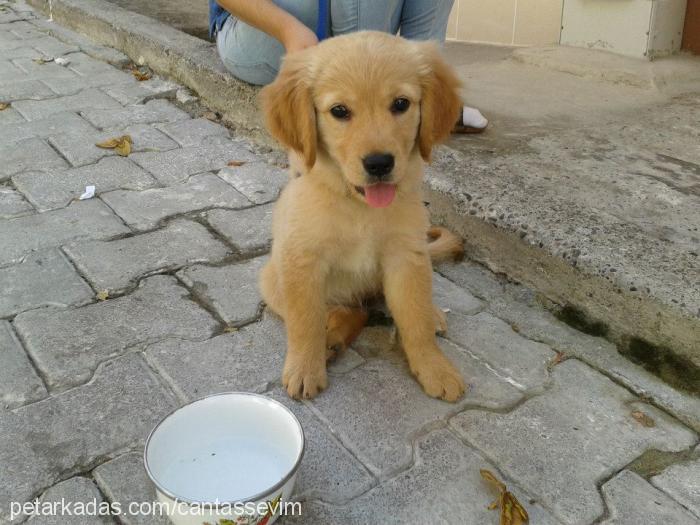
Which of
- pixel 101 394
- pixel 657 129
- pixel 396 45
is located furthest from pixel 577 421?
pixel 657 129

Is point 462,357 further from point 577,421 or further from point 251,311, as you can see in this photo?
point 251,311

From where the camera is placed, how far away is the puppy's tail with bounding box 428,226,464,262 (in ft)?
8.09

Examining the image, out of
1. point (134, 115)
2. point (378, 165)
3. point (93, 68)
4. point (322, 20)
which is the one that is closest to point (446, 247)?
point (378, 165)

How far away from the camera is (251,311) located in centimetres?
219

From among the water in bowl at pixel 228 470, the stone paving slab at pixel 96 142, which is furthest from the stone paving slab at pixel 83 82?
the water in bowl at pixel 228 470

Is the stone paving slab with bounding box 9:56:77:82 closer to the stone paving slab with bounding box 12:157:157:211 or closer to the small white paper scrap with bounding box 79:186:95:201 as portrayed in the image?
the stone paving slab with bounding box 12:157:157:211

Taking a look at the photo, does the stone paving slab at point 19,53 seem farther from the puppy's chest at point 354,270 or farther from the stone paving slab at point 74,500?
the stone paving slab at point 74,500

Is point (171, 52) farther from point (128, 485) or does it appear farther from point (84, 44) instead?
point (128, 485)

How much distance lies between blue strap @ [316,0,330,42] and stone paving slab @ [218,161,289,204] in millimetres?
641

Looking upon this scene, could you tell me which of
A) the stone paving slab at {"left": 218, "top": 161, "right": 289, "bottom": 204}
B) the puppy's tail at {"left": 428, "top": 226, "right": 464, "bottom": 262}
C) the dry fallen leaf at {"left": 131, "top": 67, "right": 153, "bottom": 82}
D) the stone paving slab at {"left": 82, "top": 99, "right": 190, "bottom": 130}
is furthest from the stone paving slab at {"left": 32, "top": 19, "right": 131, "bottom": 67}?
the puppy's tail at {"left": 428, "top": 226, "right": 464, "bottom": 262}

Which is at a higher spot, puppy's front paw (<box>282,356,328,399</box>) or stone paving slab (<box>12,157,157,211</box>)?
stone paving slab (<box>12,157,157,211</box>)

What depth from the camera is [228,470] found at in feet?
4.94

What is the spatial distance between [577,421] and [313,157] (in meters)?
0.97

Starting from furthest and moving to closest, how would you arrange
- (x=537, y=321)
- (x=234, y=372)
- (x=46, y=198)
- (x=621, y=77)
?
1. (x=621, y=77)
2. (x=46, y=198)
3. (x=537, y=321)
4. (x=234, y=372)
